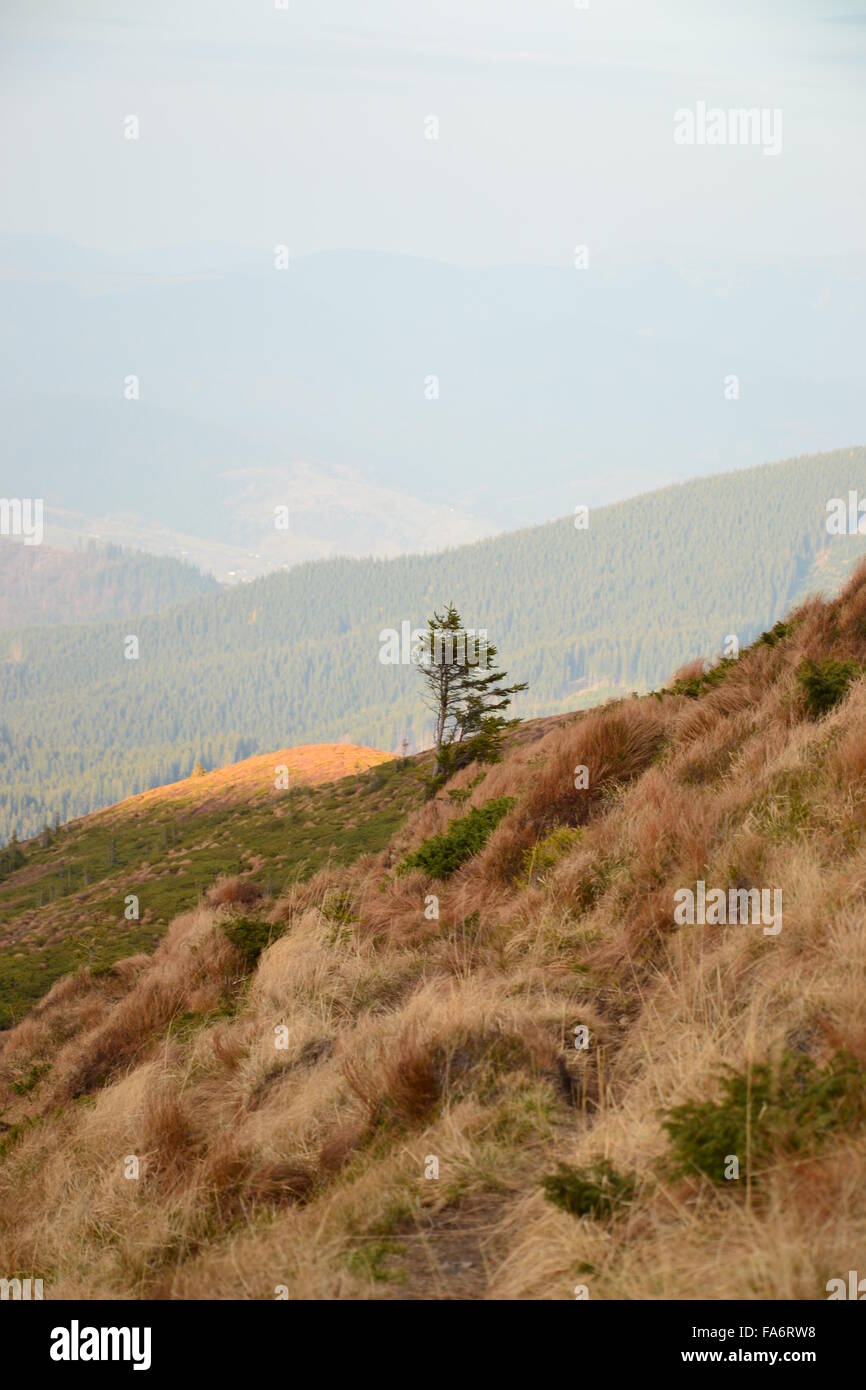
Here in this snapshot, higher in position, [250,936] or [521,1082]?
[250,936]

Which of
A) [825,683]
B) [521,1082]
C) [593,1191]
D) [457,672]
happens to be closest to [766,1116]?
[593,1191]

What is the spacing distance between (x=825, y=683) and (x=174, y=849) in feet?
173

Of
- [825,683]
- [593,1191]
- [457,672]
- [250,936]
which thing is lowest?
[593,1191]

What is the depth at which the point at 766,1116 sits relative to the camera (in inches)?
158

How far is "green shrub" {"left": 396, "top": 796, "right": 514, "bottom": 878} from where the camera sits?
10362 millimetres

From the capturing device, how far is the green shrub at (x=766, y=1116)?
386cm

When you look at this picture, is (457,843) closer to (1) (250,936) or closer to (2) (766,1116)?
(1) (250,936)

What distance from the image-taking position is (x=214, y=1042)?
7762mm
